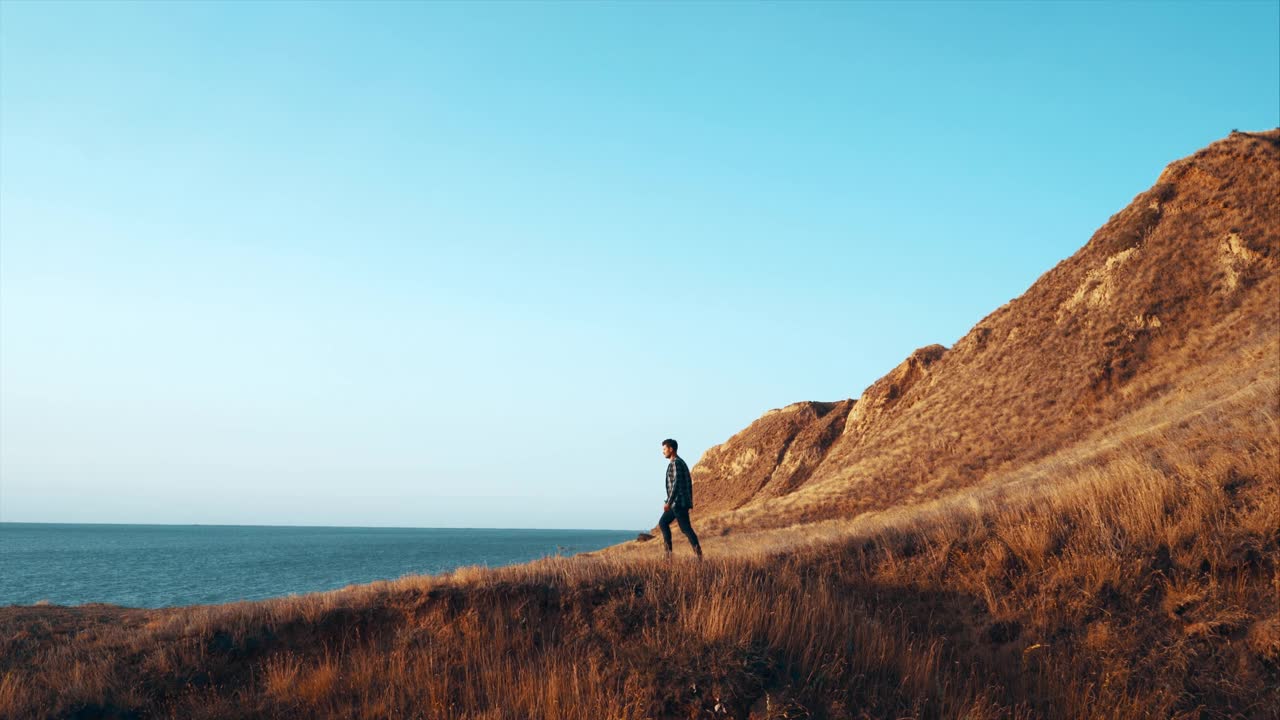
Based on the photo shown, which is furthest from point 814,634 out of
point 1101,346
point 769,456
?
point 769,456

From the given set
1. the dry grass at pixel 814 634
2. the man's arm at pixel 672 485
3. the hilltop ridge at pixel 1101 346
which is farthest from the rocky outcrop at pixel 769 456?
the dry grass at pixel 814 634

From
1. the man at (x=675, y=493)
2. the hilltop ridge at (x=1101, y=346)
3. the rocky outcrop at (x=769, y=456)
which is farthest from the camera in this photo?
the rocky outcrop at (x=769, y=456)

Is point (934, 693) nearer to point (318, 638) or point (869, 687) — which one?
point (869, 687)

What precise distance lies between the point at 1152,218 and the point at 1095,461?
27.7m

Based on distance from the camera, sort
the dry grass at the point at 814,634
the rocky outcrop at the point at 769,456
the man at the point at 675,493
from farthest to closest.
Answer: the rocky outcrop at the point at 769,456
the man at the point at 675,493
the dry grass at the point at 814,634

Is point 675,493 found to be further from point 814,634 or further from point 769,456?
point 769,456

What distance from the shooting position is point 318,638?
8.21 m

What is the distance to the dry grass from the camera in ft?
20.6

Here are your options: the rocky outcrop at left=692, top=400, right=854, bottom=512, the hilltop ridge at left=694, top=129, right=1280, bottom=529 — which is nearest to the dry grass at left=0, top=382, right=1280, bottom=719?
the hilltop ridge at left=694, top=129, right=1280, bottom=529

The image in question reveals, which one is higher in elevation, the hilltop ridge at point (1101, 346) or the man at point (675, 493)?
the hilltop ridge at point (1101, 346)

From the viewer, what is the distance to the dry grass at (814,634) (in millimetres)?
6281

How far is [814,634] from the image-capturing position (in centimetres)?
682

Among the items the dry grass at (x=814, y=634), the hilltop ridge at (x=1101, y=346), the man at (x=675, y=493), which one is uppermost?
the hilltop ridge at (x=1101, y=346)

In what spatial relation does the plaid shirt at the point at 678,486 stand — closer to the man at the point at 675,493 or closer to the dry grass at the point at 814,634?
the man at the point at 675,493
